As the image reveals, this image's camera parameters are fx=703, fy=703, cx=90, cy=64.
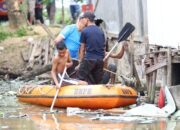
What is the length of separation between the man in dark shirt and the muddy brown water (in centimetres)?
92

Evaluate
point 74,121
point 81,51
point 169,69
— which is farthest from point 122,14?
point 74,121

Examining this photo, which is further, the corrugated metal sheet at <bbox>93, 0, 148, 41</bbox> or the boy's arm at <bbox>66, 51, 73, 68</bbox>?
the corrugated metal sheet at <bbox>93, 0, 148, 41</bbox>

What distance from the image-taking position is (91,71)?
1417 cm

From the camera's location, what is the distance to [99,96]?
44.7 ft

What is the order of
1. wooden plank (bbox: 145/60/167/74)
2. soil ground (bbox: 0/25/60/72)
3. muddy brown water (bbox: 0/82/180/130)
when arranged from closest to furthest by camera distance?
muddy brown water (bbox: 0/82/180/130) < wooden plank (bbox: 145/60/167/74) < soil ground (bbox: 0/25/60/72)

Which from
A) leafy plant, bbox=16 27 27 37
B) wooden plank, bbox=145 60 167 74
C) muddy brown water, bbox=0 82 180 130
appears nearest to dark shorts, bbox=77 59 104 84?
muddy brown water, bbox=0 82 180 130

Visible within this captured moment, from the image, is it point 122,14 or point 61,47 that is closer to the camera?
point 61,47

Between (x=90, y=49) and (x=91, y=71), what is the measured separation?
1.51 feet

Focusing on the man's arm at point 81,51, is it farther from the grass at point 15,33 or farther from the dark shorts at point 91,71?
the grass at point 15,33

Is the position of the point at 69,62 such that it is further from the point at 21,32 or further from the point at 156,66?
the point at 21,32

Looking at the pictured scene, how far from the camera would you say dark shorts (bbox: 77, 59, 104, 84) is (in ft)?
46.1

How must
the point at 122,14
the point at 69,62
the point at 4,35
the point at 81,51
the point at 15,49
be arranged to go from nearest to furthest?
the point at 81,51 < the point at 69,62 < the point at 122,14 < the point at 15,49 < the point at 4,35

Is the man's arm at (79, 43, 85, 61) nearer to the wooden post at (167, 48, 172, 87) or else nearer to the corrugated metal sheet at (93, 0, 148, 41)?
the wooden post at (167, 48, 172, 87)

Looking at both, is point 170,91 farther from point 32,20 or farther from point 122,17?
point 32,20
